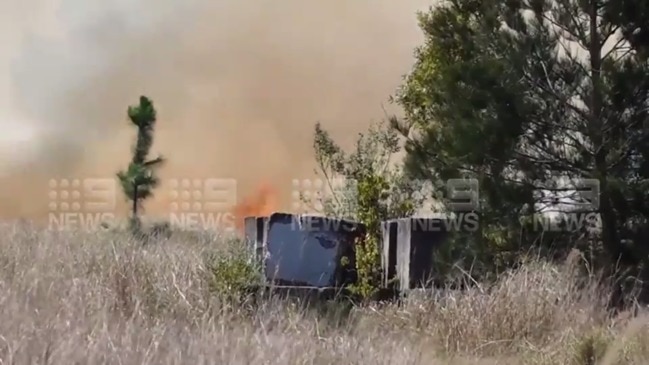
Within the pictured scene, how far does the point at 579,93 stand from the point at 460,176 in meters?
1.27

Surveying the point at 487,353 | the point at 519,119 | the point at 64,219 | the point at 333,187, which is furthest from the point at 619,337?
the point at 64,219

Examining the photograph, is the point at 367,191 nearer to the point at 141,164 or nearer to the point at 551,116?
the point at 551,116

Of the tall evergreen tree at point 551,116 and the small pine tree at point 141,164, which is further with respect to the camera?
the small pine tree at point 141,164

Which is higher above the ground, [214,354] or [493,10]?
[493,10]

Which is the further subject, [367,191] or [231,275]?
[367,191]

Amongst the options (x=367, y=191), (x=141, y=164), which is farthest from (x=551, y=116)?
(x=141, y=164)

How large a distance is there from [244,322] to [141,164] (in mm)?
9020

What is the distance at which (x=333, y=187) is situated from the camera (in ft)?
37.0

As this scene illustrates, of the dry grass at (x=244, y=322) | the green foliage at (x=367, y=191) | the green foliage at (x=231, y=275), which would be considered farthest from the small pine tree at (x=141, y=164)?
the green foliage at (x=231, y=275)

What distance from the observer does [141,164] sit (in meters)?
13.8

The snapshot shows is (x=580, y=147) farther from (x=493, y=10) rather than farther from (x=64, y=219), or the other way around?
(x=64, y=219)

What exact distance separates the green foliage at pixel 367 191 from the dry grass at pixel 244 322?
1.38 meters

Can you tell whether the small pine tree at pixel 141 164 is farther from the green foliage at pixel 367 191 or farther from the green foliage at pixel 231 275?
the green foliage at pixel 231 275

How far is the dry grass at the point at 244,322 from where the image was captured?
4.15 meters
